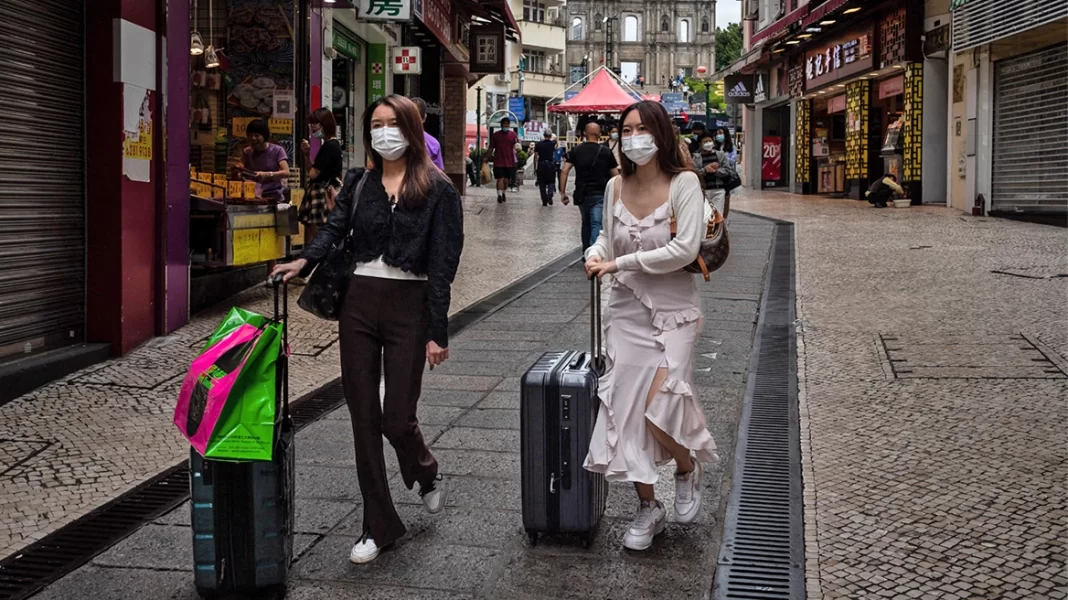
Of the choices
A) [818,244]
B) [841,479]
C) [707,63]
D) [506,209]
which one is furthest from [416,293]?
[707,63]

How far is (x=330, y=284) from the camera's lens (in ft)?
13.6

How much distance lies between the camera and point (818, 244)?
1503 centimetres

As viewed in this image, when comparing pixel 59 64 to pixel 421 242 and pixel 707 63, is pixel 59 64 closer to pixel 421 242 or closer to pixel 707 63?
pixel 421 242

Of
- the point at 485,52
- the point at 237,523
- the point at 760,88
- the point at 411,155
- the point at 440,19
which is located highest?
the point at 760,88

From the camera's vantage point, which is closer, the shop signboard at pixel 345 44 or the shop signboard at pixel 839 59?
the shop signboard at pixel 345 44

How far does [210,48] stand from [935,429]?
7.89m

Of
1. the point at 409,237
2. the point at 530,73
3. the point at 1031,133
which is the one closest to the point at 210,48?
the point at 409,237

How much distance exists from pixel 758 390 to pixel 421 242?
3.13 metres

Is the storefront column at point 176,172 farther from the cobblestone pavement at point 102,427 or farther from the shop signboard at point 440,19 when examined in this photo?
the shop signboard at point 440,19

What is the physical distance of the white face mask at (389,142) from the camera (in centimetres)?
414

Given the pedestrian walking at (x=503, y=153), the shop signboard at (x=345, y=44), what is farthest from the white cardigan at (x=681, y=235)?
the pedestrian walking at (x=503, y=153)

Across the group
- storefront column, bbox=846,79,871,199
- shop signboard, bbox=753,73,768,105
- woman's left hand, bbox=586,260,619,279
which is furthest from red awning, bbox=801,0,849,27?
woman's left hand, bbox=586,260,619,279

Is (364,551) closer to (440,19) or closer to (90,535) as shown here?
(90,535)

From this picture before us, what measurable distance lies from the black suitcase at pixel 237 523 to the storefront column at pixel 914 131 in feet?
71.4
